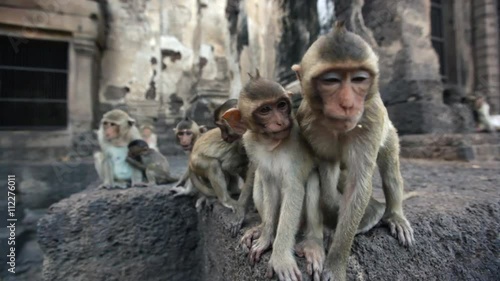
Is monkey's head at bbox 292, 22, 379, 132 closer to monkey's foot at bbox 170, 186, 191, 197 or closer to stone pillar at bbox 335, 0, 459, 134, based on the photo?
monkey's foot at bbox 170, 186, 191, 197

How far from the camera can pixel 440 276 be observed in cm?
182

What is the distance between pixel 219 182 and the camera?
2.69m

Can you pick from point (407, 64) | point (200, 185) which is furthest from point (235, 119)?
point (407, 64)

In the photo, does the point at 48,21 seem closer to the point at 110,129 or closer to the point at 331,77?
the point at 110,129

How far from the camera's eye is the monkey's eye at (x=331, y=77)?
51.3 inches

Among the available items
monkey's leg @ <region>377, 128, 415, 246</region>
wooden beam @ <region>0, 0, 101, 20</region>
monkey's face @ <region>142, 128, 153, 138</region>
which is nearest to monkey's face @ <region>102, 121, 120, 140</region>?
monkey's leg @ <region>377, 128, 415, 246</region>

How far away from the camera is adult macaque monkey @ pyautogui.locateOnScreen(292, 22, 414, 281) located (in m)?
1.30

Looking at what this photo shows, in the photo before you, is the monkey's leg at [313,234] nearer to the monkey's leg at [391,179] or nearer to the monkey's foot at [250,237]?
the monkey's foot at [250,237]

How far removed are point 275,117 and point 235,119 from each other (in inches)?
12.7

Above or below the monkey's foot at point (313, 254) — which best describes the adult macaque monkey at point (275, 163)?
above

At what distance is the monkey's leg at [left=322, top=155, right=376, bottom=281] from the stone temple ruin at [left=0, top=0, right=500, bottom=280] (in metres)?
3.63

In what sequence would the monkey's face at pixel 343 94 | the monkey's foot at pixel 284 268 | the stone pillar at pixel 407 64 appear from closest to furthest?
1. the monkey's face at pixel 343 94
2. the monkey's foot at pixel 284 268
3. the stone pillar at pixel 407 64

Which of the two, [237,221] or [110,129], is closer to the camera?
[237,221]

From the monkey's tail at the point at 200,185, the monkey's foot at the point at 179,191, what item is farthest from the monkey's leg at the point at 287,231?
the monkey's foot at the point at 179,191
